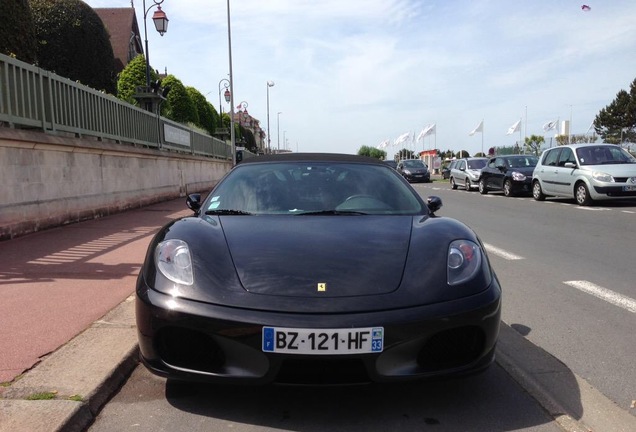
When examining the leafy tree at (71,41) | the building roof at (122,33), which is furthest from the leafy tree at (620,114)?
the leafy tree at (71,41)

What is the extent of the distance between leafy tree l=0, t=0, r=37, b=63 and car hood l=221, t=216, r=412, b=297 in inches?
369

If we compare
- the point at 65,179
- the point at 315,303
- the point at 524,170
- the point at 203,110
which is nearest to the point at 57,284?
the point at 315,303

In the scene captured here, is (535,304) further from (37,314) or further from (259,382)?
(37,314)

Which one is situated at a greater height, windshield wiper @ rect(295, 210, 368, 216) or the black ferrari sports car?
windshield wiper @ rect(295, 210, 368, 216)

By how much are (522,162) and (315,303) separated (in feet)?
63.7

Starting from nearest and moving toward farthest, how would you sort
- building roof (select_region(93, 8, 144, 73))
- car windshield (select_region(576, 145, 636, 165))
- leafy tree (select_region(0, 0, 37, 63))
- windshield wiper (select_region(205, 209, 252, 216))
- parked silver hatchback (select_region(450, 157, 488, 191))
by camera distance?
windshield wiper (select_region(205, 209, 252, 216)), leafy tree (select_region(0, 0, 37, 63)), car windshield (select_region(576, 145, 636, 165)), parked silver hatchback (select_region(450, 157, 488, 191)), building roof (select_region(93, 8, 144, 73))

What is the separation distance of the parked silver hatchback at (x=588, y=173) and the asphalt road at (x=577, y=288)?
1.97 meters

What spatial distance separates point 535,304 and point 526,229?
5.59m

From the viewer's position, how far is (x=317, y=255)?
2.82 m

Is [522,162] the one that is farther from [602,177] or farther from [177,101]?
[177,101]

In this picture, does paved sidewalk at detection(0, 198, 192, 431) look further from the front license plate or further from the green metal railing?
the green metal railing

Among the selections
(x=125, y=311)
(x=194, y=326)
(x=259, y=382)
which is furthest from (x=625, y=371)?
(x=125, y=311)

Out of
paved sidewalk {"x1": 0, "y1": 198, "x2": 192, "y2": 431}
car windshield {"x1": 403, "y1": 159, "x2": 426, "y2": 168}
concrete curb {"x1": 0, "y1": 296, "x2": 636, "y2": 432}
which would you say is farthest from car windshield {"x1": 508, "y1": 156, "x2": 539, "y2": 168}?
concrete curb {"x1": 0, "y1": 296, "x2": 636, "y2": 432}

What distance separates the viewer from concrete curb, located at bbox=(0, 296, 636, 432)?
2535mm
